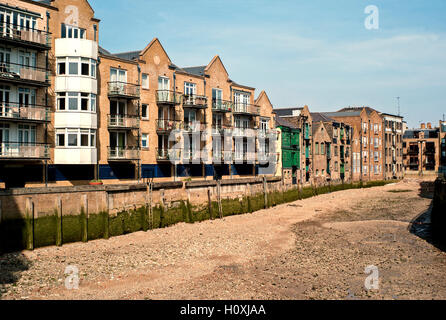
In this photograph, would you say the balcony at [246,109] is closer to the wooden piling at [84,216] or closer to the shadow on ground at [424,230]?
the shadow on ground at [424,230]

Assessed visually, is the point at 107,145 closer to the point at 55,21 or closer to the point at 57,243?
the point at 55,21

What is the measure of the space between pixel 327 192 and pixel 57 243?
49.6 meters

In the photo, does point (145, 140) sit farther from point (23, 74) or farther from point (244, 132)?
point (244, 132)

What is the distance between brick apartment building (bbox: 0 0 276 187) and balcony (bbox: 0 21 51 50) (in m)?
0.08

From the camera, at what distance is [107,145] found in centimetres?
4091

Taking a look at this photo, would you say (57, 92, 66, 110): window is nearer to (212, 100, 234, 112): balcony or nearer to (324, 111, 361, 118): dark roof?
(212, 100, 234, 112): balcony

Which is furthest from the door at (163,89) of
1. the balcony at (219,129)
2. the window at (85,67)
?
the window at (85,67)

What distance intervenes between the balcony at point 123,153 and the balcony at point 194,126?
306 inches

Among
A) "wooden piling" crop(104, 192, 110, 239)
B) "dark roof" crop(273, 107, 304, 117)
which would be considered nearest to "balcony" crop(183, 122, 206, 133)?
"wooden piling" crop(104, 192, 110, 239)

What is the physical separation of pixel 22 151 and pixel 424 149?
113 metres

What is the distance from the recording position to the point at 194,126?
50.4 m

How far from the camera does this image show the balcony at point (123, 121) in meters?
41.0
